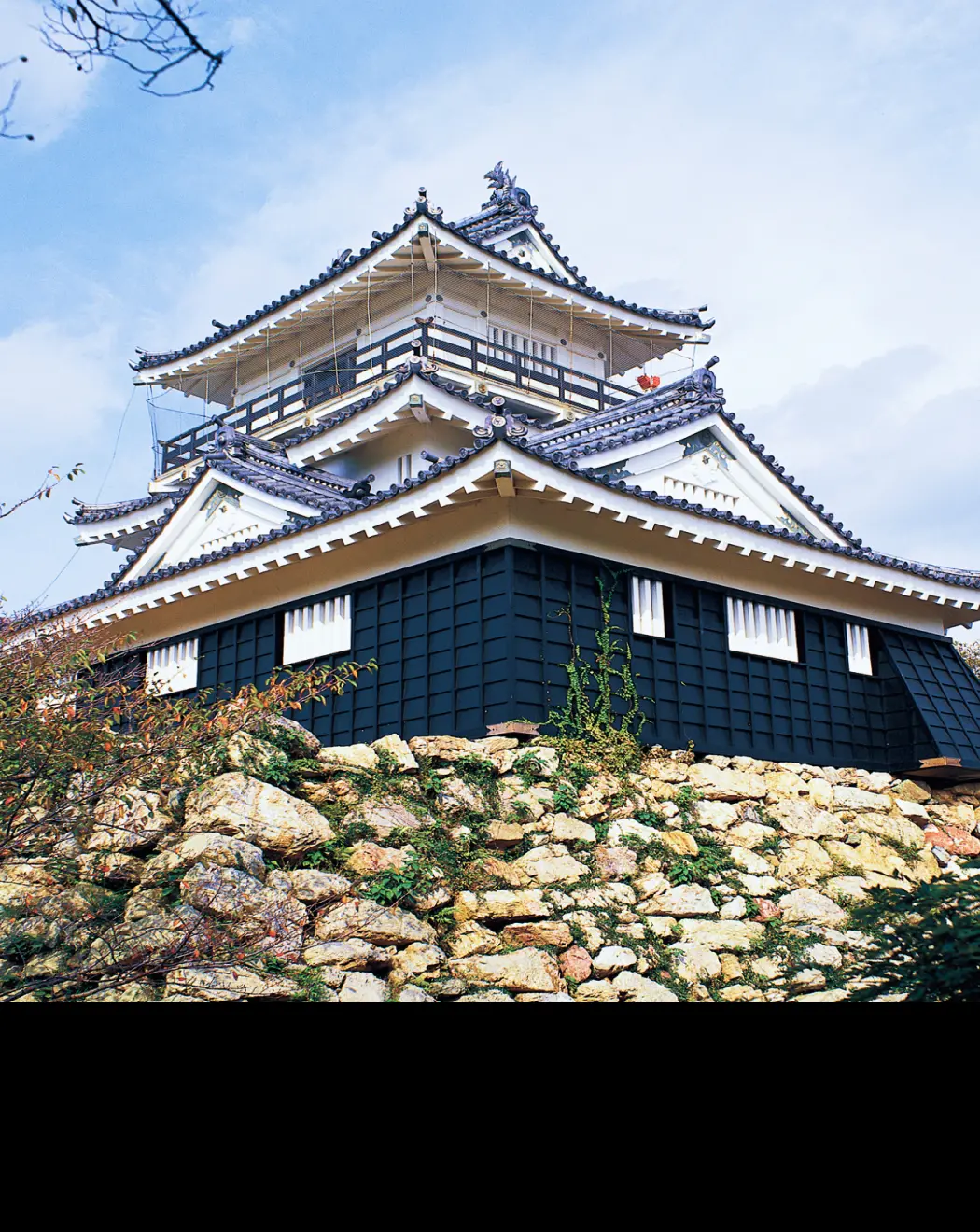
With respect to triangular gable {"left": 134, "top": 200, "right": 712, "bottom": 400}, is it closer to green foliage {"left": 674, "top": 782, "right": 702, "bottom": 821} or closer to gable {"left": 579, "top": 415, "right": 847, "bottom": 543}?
gable {"left": 579, "top": 415, "right": 847, "bottom": 543}

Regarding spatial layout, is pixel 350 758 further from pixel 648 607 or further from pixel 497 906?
pixel 648 607

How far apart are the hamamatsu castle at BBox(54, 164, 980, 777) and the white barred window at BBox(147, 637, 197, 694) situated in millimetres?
39

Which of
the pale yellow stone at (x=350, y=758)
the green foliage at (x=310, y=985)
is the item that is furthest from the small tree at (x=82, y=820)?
the pale yellow stone at (x=350, y=758)

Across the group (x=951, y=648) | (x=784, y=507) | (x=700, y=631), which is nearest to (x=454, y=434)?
(x=784, y=507)

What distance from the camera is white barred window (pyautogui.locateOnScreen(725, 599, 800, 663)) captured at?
13805 millimetres

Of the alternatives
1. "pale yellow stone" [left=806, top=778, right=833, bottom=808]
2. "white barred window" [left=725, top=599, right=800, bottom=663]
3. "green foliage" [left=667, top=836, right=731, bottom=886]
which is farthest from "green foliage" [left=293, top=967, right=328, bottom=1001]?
"white barred window" [left=725, top=599, right=800, bottom=663]

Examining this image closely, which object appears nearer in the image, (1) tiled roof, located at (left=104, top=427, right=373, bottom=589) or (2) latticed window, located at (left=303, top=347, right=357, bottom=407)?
(1) tiled roof, located at (left=104, top=427, right=373, bottom=589)

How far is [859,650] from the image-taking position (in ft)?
49.8

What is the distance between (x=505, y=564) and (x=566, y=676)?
1310 mm

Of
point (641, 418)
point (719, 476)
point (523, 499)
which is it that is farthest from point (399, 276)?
point (523, 499)

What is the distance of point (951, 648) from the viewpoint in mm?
16250
